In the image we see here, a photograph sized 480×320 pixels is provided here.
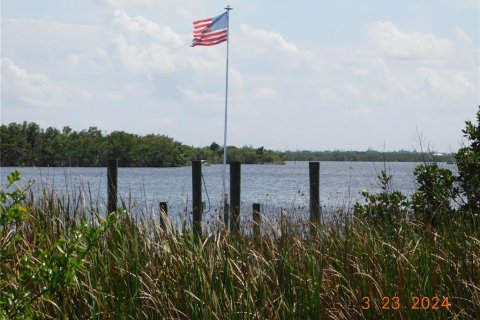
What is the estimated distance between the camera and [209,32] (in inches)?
906

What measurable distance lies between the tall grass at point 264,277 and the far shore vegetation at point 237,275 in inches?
0.4

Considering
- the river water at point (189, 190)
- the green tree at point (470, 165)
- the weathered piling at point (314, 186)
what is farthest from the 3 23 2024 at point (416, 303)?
the weathered piling at point (314, 186)

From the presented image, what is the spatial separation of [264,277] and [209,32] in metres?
17.2

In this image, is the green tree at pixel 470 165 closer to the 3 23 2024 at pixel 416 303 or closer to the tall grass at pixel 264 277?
the tall grass at pixel 264 277

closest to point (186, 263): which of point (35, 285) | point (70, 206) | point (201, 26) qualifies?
point (35, 285)

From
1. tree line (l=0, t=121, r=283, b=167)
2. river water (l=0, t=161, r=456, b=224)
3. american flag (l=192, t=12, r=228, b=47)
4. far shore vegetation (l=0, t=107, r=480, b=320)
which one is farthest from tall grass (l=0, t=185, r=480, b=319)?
american flag (l=192, t=12, r=228, b=47)

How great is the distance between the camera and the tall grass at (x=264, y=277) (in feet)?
19.5

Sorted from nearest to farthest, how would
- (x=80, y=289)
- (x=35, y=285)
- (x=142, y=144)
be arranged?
(x=80, y=289) < (x=35, y=285) < (x=142, y=144)

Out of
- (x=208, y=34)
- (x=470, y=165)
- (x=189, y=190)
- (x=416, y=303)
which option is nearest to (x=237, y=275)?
(x=416, y=303)

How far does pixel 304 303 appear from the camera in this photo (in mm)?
5926

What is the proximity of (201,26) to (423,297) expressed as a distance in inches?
706

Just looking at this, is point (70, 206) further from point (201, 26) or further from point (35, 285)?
point (201, 26)

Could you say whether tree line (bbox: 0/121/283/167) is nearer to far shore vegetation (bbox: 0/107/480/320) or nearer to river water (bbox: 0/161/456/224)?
river water (bbox: 0/161/456/224)

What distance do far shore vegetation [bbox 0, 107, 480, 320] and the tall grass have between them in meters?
0.01
